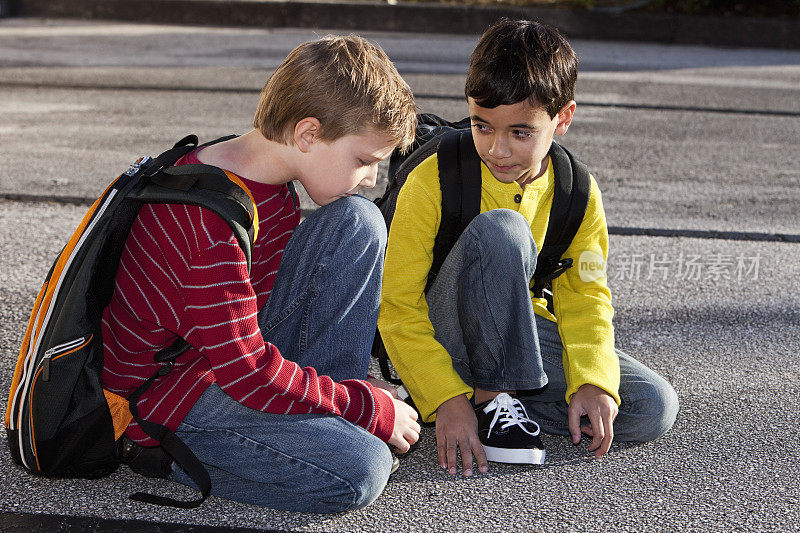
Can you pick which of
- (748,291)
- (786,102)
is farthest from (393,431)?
(786,102)

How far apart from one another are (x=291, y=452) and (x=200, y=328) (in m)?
0.42

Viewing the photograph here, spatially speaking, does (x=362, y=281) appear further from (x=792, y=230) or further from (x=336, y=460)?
(x=792, y=230)

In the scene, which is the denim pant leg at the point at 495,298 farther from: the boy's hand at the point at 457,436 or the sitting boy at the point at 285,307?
the sitting boy at the point at 285,307

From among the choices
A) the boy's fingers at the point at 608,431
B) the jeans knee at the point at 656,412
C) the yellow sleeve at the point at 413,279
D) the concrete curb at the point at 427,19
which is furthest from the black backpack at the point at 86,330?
the concrete curb at the point at 427,19

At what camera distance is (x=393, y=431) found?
7.89 ft

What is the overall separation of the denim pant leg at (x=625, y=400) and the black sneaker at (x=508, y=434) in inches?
6.7

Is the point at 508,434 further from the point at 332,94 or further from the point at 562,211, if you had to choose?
the point at 332,94

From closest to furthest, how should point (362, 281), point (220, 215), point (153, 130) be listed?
point (220, 215), point (362, 281), point (153, 130)

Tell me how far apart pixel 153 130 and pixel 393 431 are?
445 cm

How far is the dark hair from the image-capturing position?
8.73 ft

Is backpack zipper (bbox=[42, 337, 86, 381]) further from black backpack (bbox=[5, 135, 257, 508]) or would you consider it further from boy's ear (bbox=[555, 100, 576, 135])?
boy's ear (bbox=[555, 100, 576, 135])

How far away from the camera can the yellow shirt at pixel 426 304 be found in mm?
2656

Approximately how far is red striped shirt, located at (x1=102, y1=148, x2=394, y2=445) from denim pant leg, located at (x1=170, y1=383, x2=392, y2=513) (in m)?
0.04
